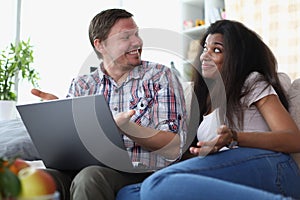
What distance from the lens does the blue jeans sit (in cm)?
94

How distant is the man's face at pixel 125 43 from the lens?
1.57 m

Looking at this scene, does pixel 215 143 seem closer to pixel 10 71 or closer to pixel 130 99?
pixel 130 99

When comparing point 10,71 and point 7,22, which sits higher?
point 7,22

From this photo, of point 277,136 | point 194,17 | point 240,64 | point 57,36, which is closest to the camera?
point 277,136

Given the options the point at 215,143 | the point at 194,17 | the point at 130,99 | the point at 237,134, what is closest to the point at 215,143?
the point at 215,143

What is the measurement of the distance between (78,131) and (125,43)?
0.54 m

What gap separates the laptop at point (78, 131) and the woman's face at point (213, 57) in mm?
460

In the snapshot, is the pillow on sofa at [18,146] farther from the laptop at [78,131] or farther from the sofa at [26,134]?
the laptop at [78,131]

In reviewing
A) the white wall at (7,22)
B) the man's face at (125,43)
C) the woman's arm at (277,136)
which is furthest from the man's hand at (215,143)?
the white wall at (7,22)

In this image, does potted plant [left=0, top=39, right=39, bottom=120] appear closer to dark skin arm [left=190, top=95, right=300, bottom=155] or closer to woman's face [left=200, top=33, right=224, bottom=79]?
woman's face [left=200, top=33, right=224, bottom=79]

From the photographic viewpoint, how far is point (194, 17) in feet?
12.0

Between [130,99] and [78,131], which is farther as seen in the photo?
[130,99]

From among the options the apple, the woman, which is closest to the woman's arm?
the woman

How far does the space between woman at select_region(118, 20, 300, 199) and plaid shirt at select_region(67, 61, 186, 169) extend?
0.11 m
